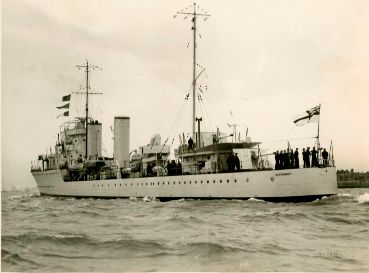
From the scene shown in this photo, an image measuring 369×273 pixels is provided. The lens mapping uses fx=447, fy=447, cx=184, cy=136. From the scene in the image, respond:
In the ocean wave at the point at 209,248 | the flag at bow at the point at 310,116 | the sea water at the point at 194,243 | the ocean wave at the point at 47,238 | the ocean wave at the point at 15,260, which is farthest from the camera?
the flag at bow at the point at 310,116

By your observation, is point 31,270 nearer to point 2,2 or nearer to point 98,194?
point 2,2

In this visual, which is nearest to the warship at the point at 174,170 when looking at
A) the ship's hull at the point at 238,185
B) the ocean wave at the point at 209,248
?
the ship's hull at the point at 238,185

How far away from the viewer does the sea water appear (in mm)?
10344

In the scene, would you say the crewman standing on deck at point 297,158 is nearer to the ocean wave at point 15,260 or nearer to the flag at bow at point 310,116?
the flag at bow at point 310,116

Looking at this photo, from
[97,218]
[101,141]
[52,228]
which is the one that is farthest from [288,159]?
[101,141]

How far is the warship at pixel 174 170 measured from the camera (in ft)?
72.7

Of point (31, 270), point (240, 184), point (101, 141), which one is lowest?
point (31, 270)

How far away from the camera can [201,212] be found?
19016mm

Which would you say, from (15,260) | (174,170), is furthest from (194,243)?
(174,170)

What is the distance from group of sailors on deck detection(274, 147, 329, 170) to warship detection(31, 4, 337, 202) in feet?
0.70

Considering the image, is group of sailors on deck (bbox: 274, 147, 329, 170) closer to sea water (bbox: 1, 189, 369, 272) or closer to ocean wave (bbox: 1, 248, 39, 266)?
sea water (bbox: 1, 189, 369, 272)

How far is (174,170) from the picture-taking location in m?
28.5

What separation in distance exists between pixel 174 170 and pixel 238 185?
5.99 m

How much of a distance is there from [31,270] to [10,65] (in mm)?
7473
